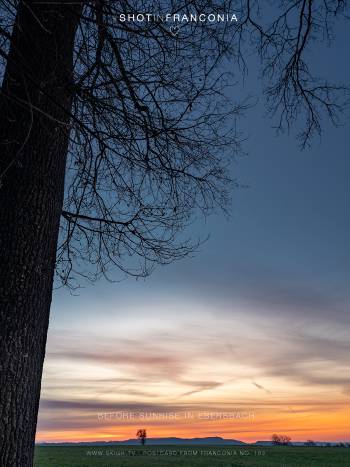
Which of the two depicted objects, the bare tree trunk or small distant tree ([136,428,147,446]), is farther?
small distant tree ([136,428,147,446])

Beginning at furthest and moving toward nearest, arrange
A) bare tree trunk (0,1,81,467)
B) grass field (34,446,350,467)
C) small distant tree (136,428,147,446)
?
small distant tree (136,428,147,446) → grass field (34,446,350,467) → bare tree trunk (0,1,81,467)

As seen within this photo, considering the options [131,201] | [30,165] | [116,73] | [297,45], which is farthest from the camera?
[297,45]

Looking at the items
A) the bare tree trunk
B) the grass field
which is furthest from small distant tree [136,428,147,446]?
the bare tree trunk

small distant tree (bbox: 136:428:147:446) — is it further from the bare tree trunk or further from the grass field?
the bare tree trunk

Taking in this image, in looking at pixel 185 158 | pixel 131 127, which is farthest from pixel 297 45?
pixel 131 127

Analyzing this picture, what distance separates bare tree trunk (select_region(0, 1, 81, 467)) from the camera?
125 inches

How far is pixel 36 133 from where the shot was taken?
3.68 meters

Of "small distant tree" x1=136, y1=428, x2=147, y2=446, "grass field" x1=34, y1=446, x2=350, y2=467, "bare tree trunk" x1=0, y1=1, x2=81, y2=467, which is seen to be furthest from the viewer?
"small distant tree" x1=136, y1=428, x2=147, y2=446

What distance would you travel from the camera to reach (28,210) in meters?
3.48

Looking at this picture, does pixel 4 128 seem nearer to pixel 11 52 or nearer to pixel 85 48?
pixel 11 52

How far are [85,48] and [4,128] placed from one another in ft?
4.45

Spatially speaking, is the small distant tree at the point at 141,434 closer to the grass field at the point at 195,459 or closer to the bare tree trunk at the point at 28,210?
the grass field at the point at 195,459

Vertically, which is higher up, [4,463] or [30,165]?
[30,165]

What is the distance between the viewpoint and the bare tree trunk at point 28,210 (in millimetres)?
3180
